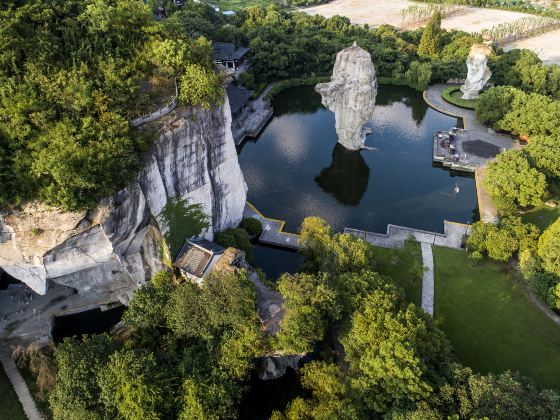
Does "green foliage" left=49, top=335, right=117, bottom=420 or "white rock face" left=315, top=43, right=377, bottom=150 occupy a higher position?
"white rock face" left=315, top=43, right=377, bottom=150

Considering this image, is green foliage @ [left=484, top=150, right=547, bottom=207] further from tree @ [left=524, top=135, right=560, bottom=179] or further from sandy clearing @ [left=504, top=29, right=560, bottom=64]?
sandy clearing @ [left=504, top=29, right=560, bottom=64]

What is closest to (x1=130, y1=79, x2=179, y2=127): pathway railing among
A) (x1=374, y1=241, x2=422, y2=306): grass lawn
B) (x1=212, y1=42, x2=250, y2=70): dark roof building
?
(x1=374, y1=241, x2=422, y2=306): grass lawn

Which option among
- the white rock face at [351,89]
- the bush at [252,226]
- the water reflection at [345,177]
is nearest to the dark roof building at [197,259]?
the bush at [252,226]

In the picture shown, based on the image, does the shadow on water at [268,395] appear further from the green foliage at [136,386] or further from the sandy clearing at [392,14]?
the sandy clearing at [392,14]

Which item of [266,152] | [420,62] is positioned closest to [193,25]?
[266,152]

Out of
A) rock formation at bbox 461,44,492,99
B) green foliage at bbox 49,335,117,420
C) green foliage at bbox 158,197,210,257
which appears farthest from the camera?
rock formation at bbox 461,44,492,99

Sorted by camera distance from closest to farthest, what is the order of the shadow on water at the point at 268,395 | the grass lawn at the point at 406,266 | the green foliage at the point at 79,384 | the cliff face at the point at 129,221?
the green foliage at the point at 79,384
the cliff face at the point at 129,221
the shadow on water at the point at 268,395
the grass lawn at the point at 406,266
